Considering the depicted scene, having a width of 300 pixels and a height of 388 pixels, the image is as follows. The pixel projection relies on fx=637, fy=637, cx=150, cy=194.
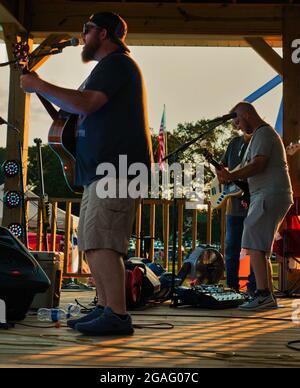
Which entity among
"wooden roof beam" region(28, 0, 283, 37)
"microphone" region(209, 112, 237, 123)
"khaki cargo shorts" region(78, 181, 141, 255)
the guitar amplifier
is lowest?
the guitar amplifier

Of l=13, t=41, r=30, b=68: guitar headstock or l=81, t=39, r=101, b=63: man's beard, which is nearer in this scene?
l=81, t=39, r=101, b=63: man's beard

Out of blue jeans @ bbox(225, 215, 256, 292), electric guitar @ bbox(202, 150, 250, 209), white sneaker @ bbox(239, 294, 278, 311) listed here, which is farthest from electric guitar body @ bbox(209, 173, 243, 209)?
white sneaker @ bbox(239, 294, 278, 311)

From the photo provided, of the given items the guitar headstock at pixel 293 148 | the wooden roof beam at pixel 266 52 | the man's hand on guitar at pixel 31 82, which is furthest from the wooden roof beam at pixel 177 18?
the man's hand on guitar at pixel 31 82

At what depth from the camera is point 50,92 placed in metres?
2.91

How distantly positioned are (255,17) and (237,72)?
9488 millimetres

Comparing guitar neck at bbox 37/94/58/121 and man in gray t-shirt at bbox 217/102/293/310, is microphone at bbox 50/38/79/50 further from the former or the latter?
man in gray t-shirt at bbox 217/102/293/310

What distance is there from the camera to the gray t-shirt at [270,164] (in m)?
4.40

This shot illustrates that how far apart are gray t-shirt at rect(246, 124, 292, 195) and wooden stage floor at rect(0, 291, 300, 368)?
3.16ft

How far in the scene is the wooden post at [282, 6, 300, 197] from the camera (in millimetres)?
6383

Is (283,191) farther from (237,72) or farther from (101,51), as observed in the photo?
(237,72)

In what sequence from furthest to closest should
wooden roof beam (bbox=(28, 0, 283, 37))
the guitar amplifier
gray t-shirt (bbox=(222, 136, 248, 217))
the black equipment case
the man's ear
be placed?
wooden roof beam (bbox=(28, 0, 283, 37)) → gray t-shirt (bbox=(222, 136, 248, 217)) → the guitar amplifier → the black equipment case → the man's ear

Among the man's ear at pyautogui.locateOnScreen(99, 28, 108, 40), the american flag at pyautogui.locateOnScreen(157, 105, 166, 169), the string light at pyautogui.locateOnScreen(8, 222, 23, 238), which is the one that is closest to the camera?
the man's ear at pyautogui.locateOnScreen(99, 28, 108, 40)

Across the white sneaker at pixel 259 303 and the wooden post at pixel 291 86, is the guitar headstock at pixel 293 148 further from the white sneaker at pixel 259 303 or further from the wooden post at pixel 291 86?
the white sneaker at pixel 259 303
